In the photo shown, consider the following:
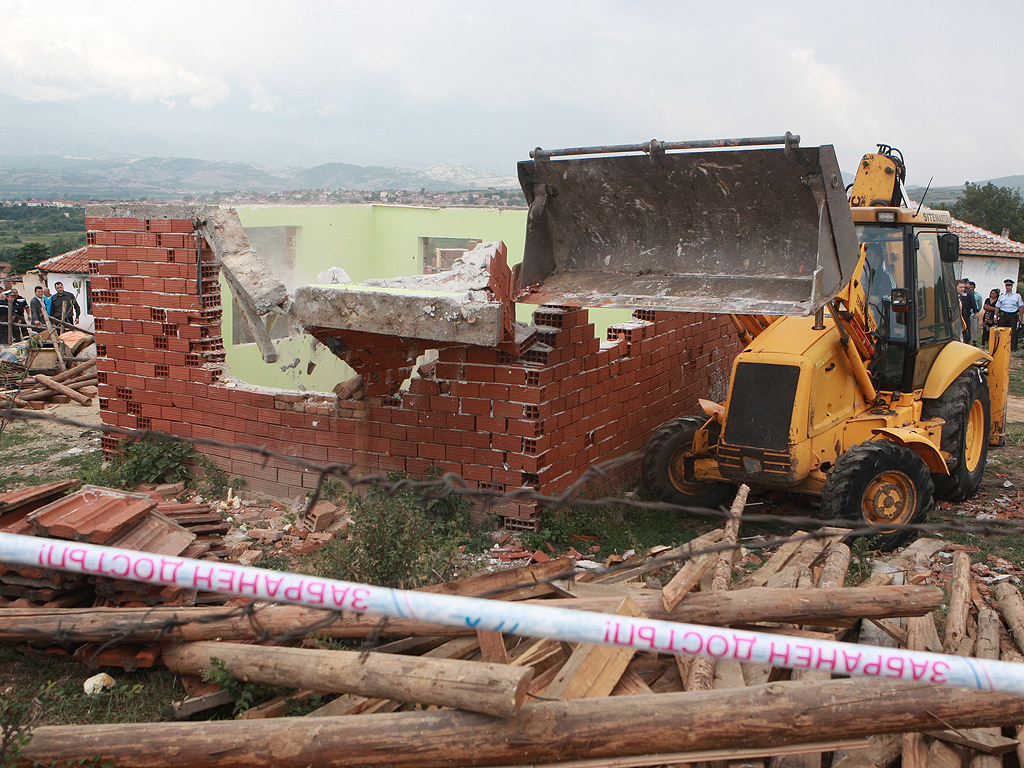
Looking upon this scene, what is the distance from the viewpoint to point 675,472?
710 cm

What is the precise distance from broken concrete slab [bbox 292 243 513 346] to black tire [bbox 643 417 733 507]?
202 cm

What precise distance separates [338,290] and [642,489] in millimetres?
3430

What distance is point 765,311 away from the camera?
5.41 meters

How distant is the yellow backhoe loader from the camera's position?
573 centimetres

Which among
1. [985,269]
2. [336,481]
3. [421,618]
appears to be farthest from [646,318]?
[985,269]

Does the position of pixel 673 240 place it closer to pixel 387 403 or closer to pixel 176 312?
pixel 387 403

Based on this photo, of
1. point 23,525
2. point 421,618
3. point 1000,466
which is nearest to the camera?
point 421,618

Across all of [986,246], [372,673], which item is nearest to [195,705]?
[372,673]

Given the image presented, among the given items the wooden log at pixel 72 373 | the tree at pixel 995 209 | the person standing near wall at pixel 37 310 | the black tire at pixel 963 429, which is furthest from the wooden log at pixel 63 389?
the tree at pixel 995 209

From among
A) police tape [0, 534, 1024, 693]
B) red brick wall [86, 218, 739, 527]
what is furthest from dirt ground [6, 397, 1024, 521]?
police tape [0, 534, 1024, 693]

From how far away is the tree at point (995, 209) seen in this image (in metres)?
39.2

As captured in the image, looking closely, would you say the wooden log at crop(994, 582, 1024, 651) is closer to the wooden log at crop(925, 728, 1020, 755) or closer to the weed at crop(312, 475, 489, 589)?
the wooden log at crop(925, 728, 1020, 755)

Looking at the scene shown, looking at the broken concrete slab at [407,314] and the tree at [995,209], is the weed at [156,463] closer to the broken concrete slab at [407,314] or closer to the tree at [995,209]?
the broken concrete slab at [407,314]

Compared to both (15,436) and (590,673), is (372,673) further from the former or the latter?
(15,436)
